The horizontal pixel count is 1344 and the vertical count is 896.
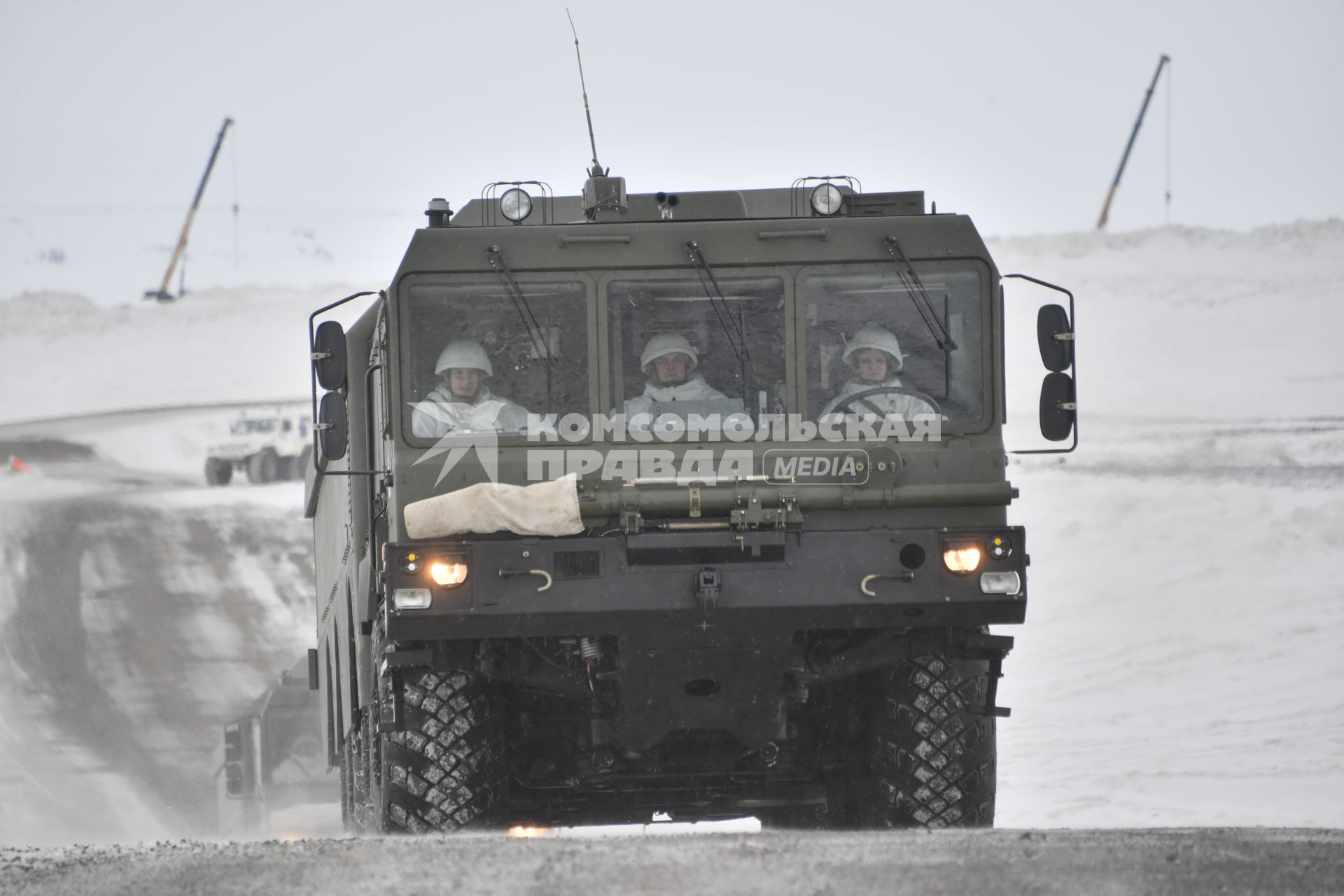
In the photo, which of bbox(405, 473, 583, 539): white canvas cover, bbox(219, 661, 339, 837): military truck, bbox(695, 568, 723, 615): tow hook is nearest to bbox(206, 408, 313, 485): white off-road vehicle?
bbox(219, 661, 339, 837): military truck

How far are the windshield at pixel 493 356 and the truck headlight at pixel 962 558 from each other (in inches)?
64.9

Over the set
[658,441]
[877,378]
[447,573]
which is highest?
[877,378]

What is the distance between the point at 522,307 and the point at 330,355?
0.85 m

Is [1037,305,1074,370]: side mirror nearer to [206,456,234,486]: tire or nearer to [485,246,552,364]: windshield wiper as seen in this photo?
[485,246,552,364]: windshield wiper

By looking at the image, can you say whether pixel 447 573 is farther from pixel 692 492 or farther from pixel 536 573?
pixel 692 492

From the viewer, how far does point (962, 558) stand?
8078 mm

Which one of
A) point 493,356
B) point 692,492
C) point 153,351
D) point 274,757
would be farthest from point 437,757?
point 153,351

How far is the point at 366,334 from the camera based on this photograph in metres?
9.68

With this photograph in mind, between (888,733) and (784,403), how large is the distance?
5.04 feet

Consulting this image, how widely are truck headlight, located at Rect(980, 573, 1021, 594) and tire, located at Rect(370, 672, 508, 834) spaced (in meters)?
2.20

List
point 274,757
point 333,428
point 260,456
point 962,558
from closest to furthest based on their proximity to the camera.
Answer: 1. point 962,558
2. point 333,428
3. point 274,757
4. point 260,456

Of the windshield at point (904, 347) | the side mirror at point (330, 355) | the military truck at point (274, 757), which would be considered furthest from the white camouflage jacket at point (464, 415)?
the military truck at point (274, 757)

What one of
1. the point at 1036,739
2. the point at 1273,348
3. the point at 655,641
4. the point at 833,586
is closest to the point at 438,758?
the point at 655,641

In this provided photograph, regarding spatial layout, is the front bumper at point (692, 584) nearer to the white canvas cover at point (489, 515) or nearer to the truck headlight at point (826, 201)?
the white canvas cover at point (489, 515)
